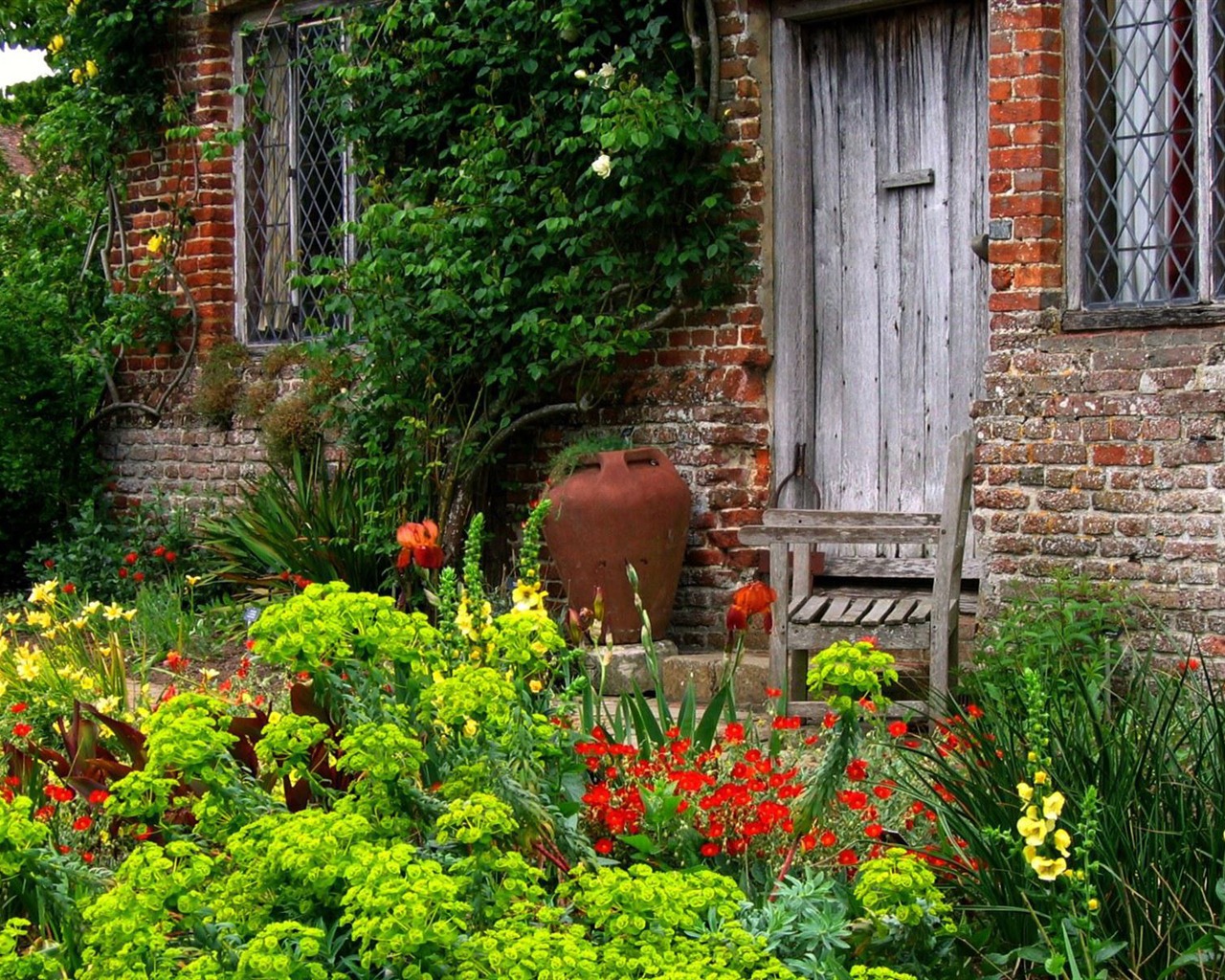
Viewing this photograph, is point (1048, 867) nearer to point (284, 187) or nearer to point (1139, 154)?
point (1139, 154)

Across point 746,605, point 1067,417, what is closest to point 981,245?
point 1067,417

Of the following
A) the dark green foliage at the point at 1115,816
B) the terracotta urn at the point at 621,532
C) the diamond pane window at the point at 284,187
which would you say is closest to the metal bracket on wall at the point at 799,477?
the terracotta urn at the point at 621,532

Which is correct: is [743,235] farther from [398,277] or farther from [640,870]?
[640,870]

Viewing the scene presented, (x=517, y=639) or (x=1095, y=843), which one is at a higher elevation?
(x=517, y=639)

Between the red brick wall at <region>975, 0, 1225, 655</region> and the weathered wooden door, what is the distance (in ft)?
1.80

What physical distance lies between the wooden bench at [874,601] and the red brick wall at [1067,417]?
27 cm

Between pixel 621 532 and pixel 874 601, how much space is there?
3.46 ft

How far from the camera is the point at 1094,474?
628 cm

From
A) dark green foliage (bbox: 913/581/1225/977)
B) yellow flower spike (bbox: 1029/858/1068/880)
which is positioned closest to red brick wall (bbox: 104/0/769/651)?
dark green foliage (bbox: 913/581/1225/977)

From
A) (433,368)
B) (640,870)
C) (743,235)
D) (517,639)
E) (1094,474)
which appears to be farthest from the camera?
(433,368)

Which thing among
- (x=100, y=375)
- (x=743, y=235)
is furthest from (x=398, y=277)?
(x=100, y=375)

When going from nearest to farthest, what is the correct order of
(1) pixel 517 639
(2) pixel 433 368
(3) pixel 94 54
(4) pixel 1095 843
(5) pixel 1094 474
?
(4) pixel 1095 843 → (1) pixel 517 639 → (5) pixel 1094 474 → (2) pixel 433 368 → (3) pixel 94 54

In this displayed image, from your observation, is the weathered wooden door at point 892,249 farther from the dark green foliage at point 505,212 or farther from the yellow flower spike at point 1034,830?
the yellow flower spike at point 1034,830

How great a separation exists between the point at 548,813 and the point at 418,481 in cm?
498
